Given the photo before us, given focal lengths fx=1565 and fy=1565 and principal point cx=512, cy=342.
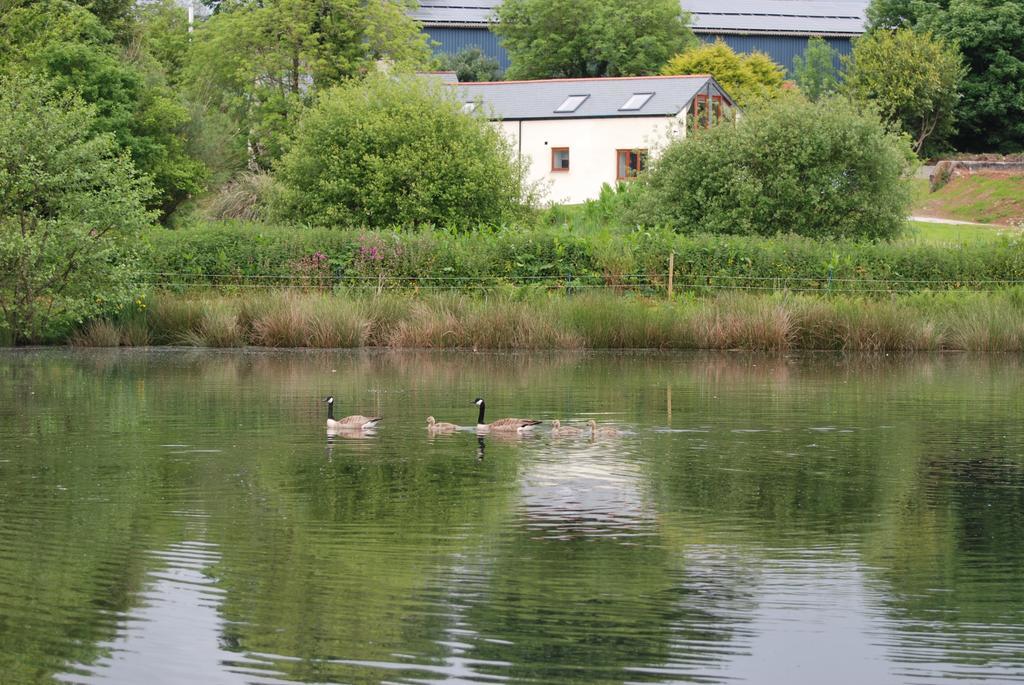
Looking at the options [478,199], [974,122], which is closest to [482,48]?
[974,122]

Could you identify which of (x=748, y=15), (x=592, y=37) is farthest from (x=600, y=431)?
(x=748, y=15)

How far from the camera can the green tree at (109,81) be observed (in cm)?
5322

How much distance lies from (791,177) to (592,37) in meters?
44.3

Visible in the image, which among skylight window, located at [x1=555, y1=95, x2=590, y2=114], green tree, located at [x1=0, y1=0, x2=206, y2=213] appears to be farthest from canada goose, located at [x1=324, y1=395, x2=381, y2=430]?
skylight window, located at [x1=555, y1=95, x2=590, y2=114]

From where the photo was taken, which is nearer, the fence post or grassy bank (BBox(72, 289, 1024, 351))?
grassy bank (BBox(72, 289, 1024, 351))

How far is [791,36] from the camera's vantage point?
10306 centimetres

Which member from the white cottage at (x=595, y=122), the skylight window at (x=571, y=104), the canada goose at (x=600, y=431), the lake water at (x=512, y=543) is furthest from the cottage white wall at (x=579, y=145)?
the canada goose at (x=600, y=431)

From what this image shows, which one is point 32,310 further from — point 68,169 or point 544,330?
point 544,330

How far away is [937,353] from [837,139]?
9.44 metres

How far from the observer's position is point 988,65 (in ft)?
258

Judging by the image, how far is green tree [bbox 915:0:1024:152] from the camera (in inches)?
2982

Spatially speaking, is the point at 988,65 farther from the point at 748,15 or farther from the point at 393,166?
the point at 393,166

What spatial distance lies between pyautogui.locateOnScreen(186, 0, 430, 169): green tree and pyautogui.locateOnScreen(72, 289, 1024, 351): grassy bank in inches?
918

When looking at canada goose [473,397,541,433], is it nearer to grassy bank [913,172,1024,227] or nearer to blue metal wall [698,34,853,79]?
grassy bank [913,172,1024,227]
